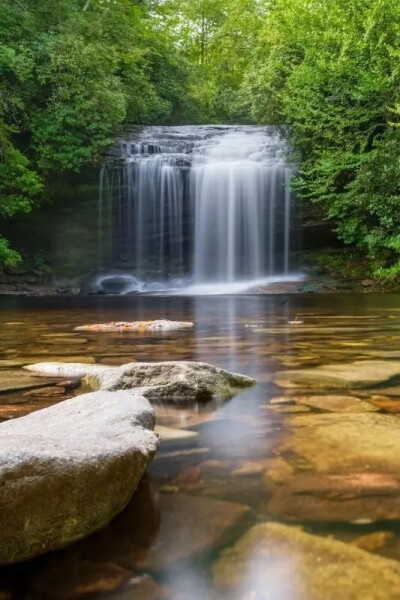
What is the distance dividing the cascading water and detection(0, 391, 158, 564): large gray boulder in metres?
15.4

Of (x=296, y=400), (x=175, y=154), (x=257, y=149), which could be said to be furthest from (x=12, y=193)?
(x=296, y=400)

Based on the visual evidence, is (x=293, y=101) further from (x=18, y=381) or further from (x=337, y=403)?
(x=337, y=403)

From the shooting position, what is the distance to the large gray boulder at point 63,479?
1.27 meters

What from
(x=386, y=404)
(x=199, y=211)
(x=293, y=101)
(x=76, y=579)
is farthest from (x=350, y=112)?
(x=76, y=579)

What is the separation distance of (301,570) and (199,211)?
16.7 meters

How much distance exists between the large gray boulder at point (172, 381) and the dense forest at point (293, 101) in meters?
12.3

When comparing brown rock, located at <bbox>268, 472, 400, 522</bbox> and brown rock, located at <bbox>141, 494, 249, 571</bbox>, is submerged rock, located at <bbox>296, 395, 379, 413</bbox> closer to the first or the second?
A: brown rock, located at <bbox>268, 472, 400, 522</bbox>

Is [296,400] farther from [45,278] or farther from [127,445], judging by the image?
[45,278]

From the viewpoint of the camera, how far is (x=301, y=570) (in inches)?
47.4

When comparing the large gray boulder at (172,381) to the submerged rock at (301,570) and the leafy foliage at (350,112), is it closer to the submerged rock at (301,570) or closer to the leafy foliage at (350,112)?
the submerged rock at (301,570)

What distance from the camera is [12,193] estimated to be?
1588cm

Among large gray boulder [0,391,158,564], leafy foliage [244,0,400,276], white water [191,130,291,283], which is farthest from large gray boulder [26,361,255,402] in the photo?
white water [191,130,291,283]

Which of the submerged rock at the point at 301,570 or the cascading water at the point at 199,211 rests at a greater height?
the cascading water at the point at 199,211

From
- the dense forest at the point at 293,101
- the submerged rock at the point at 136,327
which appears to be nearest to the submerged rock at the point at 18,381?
the submerged rock at the point at 136,327
